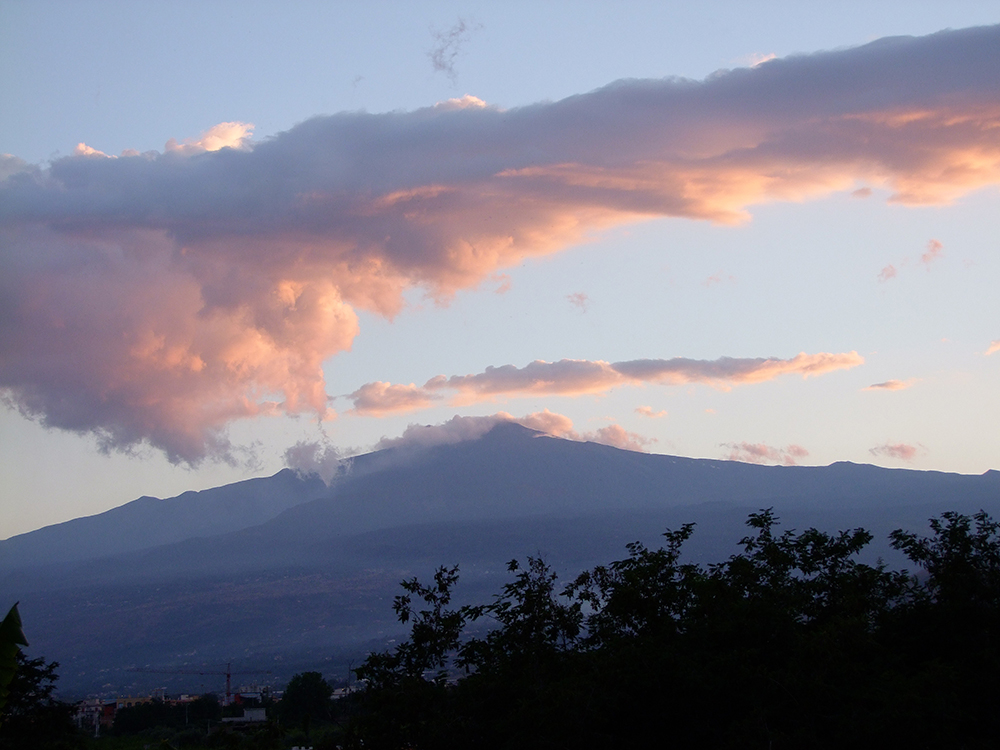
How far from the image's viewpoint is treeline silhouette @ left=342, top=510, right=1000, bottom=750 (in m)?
14.0

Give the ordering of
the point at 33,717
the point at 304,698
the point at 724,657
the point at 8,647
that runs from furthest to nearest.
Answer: the point at 304,698 < the point at 33,717 < the point at 724,657 < the point at 8,647

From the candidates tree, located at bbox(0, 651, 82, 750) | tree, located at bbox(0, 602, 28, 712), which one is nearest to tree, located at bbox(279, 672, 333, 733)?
tree, located at bbox(0, 651, 82, 750)

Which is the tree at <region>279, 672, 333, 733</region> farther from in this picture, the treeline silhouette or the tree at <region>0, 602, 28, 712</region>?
the tree at <region>0, 602, 28, 712</region>

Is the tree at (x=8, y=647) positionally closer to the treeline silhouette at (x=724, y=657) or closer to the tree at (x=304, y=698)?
the treeline silhouette at (x=724, y=657)

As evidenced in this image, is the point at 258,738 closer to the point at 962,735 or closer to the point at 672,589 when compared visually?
the point at 672,589

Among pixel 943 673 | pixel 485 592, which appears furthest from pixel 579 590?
pixel 485 592

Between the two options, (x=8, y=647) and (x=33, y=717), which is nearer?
(x=8, y=647)

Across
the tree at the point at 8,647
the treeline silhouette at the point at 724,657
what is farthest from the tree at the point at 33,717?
the tree at the point at 8,647

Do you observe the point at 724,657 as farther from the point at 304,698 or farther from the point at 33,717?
the point at 304,698

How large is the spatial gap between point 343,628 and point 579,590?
583ft

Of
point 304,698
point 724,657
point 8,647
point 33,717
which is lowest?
point 304,698

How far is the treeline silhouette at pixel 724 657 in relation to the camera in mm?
13961

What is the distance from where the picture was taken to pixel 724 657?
1513cm

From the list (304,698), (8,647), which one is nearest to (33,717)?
(8,647)
